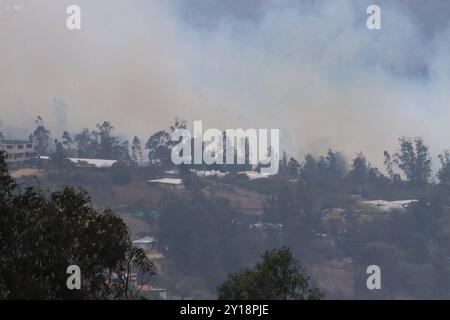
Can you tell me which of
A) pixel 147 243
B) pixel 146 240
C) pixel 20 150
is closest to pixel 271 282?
pixel 147 243

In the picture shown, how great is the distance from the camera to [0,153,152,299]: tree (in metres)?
40.0

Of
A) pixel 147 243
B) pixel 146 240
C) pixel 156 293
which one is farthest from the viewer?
pixel 146 240

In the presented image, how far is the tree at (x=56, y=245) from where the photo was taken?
40.0m

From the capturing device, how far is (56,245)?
40.9 meters

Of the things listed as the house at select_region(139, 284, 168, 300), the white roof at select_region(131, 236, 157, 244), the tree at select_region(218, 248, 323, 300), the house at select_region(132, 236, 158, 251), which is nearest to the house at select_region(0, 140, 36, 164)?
the white roof at select_region(131, 236, 157, 244)

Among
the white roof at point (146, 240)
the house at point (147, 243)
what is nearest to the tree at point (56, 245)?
the house at point (147, 243)

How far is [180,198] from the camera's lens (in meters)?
198

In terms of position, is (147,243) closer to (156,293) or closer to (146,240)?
(146,240)

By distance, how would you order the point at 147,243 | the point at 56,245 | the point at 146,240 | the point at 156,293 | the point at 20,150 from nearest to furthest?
the point at 56,245
the point at 156,293
the point at 147,243
the point at 146,240
the point at 20,150

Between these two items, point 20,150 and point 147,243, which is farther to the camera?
point 20,150

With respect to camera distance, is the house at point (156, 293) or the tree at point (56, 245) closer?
the tree at point (56, 245)

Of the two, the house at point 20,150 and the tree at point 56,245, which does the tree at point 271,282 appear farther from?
the house at point 20,150

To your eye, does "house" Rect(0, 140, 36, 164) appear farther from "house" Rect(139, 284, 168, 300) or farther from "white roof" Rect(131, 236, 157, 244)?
"house" Rect(139, 284, 168, 300)

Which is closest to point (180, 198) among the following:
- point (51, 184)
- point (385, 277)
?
point (51, 184)
